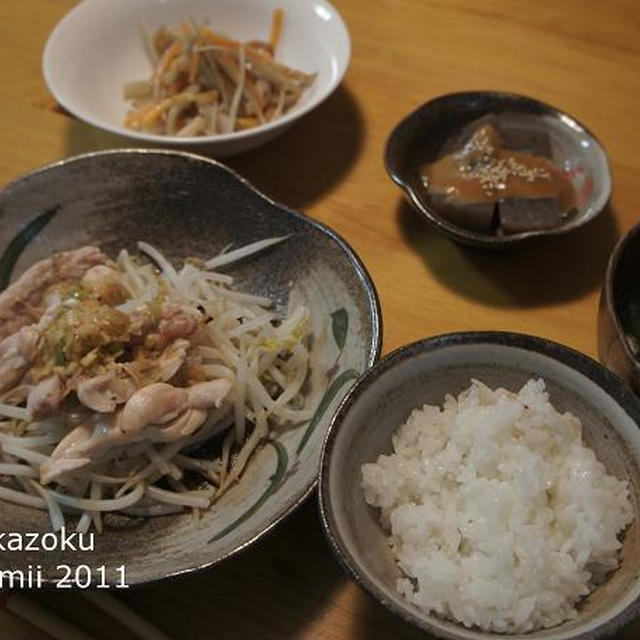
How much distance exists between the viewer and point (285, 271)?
184 cm

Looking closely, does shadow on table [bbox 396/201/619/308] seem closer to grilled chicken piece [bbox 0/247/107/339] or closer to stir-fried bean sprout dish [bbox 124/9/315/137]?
stir-fried bean sprout dish [bbox 124/9/315/137]

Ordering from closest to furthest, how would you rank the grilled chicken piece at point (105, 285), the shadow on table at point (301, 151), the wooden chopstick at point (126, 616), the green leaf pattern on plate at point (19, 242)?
1. the wooden chopstick at point (126, 616)
2. the grilled chicken piece at point (105, 285)
3. the green leaf pattern on plate at point (19, 242)
4. the shadow on table at point (301, 151)

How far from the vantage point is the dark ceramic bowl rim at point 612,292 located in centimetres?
139

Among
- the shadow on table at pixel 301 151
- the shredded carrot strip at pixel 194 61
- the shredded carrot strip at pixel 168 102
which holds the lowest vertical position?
the shadow on table at pixel 301 151

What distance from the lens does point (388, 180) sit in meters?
2.19

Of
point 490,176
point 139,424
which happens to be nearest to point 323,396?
point 139,424

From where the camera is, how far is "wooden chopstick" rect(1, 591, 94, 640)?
1.33 meters

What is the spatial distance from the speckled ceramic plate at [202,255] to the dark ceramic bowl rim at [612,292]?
45cm

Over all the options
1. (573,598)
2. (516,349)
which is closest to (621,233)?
(516,349)

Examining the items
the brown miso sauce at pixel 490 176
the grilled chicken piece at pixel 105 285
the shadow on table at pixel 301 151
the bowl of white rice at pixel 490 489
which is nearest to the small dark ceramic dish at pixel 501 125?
the brown miso sauce at pixel 490 176

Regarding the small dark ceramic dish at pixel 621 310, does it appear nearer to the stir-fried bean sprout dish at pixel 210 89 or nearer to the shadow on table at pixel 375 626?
the shadow on table at pixel 375 626

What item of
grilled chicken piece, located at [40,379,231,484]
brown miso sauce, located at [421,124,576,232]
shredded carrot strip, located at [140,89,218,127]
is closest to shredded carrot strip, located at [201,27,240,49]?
shredded carrot strip, located at [140,89,218,127]

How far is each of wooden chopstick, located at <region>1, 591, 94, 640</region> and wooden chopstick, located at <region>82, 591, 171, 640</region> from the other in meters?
0.06

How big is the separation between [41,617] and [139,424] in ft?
1.20
